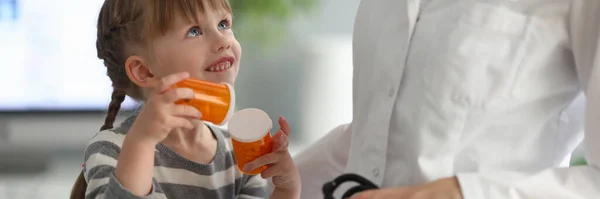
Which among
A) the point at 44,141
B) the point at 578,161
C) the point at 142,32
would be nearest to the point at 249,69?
the point at 44,141

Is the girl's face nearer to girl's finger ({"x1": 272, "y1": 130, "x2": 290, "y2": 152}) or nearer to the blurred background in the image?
girl's finger ({"x1": 272, "y1": 130, "x2": 290, "y2": 152})

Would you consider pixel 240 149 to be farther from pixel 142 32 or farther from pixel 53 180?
pixel 53 180

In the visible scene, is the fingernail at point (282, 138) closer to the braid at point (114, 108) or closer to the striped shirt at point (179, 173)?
the striped shirt at point (179, 173)

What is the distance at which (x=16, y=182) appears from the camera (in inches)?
110

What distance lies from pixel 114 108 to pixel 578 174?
833mm

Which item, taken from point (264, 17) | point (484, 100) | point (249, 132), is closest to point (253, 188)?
point (249, 132)

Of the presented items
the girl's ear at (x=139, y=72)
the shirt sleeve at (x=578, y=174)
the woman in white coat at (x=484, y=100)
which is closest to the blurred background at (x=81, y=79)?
the girl's ear at (x=139, y=72)

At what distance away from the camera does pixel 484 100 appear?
87 centimetres

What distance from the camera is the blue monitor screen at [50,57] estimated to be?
2.73m

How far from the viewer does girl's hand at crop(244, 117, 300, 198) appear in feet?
3.56

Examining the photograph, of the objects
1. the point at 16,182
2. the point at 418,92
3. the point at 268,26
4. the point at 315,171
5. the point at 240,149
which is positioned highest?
the point at 418,92

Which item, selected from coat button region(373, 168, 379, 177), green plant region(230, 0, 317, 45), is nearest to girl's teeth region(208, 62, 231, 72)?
coat button region(373, 168, 379, 177)

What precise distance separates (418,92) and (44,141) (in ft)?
7.51

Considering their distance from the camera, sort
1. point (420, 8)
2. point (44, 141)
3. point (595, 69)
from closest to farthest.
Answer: point (595, 69), point (420, 8), point (44, 141)
